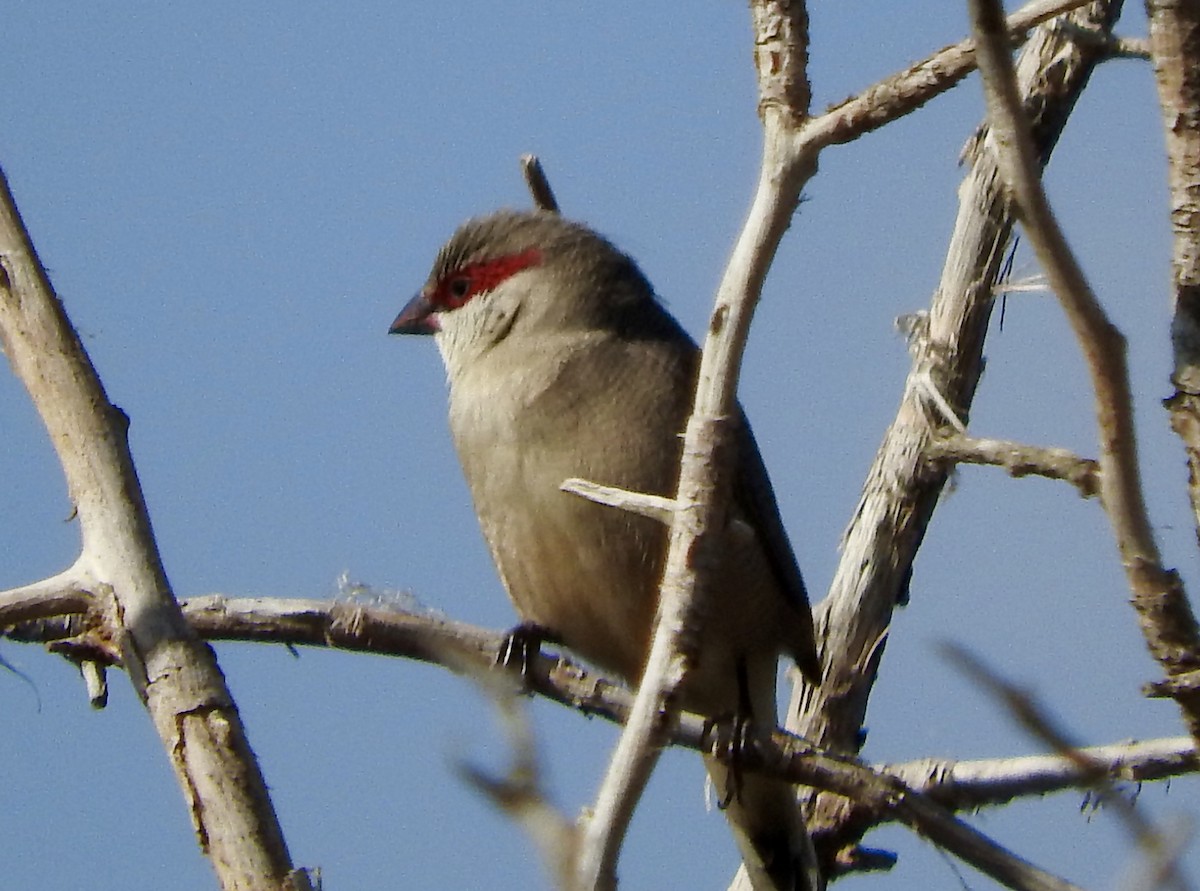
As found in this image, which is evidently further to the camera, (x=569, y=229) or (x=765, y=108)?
(x=569, y=229)

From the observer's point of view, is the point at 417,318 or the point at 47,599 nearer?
the point at 47,599

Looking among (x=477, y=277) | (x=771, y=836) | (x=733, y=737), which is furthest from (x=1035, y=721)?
(x=477, y=277)

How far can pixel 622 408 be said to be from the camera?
4.84m

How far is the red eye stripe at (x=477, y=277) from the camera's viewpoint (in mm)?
5543

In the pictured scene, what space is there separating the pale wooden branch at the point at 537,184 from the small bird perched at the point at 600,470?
313 millimetres

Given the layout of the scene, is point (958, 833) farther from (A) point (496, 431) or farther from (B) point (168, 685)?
(A) point (496, 431)

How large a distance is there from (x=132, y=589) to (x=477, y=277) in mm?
2712

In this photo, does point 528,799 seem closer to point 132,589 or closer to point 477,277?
point 132,589

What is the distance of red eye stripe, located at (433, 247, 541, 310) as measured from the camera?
5543mm

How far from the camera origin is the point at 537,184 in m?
5.07

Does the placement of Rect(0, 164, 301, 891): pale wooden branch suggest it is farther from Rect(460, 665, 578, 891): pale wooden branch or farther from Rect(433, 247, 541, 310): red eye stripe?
Rect(433, 247, 541, 310): red eye stripe

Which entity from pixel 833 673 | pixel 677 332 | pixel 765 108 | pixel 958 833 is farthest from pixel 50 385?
pixel 833 673

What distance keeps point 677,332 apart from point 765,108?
2559 millimetres

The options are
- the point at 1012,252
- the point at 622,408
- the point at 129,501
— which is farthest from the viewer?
the point at 1012,252
